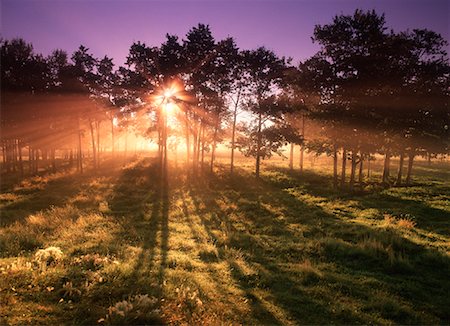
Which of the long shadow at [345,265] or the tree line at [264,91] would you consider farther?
the tree line at [264,91]

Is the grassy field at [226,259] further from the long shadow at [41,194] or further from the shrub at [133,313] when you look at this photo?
the long shadow at [41,194]

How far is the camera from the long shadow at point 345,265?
8.52 metres

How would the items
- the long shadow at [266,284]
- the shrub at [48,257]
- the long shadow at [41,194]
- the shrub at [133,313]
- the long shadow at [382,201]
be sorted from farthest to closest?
the long shadow at [41,194] < the long shadow at [382,201] < the shrub at [48,257] < the long shadow at [266,284] < the shrub at [133,313]

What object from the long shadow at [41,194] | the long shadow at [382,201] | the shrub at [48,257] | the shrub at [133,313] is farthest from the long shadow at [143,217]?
the long shadow at [382,201]

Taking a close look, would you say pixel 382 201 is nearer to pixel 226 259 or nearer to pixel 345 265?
pixel 345 265

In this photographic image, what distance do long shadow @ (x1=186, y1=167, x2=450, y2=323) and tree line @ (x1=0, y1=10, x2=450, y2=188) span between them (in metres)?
10.2

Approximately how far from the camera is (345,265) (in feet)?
39.2

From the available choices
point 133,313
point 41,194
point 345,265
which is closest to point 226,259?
point 345,265

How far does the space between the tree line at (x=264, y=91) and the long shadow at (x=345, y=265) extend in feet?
33.6

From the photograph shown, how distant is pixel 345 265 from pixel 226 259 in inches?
176

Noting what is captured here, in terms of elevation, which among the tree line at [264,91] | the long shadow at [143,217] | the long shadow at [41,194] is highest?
the tree line at [264,91]

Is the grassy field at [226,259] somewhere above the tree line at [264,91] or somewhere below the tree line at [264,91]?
below

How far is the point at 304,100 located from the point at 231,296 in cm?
3022

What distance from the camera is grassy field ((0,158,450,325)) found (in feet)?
25.5
